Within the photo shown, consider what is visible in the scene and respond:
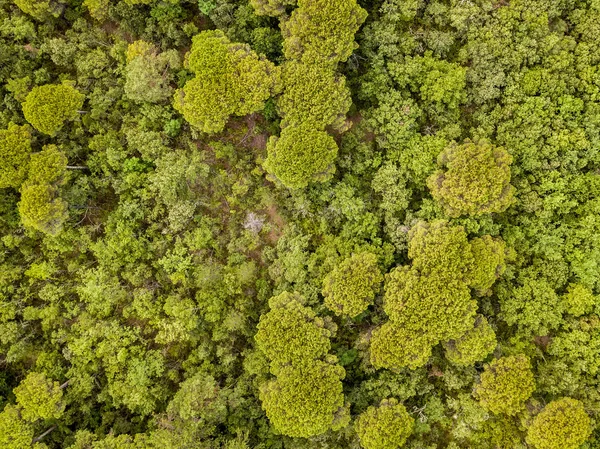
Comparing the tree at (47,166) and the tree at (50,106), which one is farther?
the tree at (47,166)

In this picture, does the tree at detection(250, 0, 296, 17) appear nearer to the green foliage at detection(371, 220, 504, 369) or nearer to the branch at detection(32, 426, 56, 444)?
the green foliage at detection(371, 220, 504, 369)

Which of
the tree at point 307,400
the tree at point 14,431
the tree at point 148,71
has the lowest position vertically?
the tree at point 14,431

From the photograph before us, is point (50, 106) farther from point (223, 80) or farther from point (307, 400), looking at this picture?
point (307, 400)

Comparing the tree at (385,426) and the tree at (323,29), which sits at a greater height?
the tree at (323,29)

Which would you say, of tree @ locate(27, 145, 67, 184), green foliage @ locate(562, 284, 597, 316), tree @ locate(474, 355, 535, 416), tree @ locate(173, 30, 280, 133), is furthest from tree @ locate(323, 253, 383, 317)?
tree @ locate(27, 145, 67, 184)

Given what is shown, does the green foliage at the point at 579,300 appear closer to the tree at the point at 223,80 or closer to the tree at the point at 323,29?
the tree at the point at 323,29

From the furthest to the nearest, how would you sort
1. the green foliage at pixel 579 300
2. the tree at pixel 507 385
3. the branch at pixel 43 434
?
the branch at pixel 43 434
the green foliage at pixel 579 300
the tree at pixel 507 385

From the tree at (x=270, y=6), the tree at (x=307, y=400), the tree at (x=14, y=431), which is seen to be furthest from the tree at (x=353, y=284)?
the tree at (x=14, y=431)

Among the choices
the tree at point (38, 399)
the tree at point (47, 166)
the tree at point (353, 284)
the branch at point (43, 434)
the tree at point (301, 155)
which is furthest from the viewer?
the branch at point (43, 434)

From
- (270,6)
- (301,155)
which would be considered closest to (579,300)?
(301,155)
